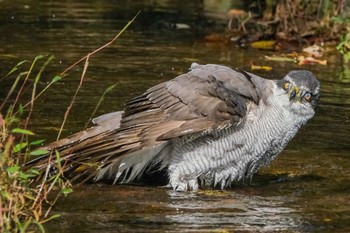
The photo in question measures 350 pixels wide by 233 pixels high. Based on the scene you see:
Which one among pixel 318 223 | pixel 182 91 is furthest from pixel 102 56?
pixel 318 223

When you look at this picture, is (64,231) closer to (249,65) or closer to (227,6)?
(249,65)

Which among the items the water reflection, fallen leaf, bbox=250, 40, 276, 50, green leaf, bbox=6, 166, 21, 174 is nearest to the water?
the water reflection

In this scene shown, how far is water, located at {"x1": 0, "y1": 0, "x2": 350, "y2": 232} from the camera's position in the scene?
7.36m

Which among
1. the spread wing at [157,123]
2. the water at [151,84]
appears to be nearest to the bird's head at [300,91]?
the spread wing at [157,123]

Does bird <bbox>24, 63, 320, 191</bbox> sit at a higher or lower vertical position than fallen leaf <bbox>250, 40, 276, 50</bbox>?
higher

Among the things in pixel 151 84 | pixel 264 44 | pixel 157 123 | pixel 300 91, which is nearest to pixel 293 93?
pixel 300 91

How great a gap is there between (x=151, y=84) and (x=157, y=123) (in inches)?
164

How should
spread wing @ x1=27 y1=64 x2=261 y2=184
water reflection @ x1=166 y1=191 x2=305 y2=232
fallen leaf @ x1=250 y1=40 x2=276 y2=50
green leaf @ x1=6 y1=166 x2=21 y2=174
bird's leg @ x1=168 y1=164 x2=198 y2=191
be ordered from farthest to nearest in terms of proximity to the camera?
fallen leaf @ x1=250 y1=40 x2=276 y2=50
bird's leg @ x1=168 y1=164 x2=198 y2=191
spread wing @ x1=27 y1=64 x2=261 y2=184
water reflection @ x1=166 y1=191 x2=305 y2=232
green leaf @ x1=6 y1=166 x2=21 y2=174

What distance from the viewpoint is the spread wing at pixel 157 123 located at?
7.99 m

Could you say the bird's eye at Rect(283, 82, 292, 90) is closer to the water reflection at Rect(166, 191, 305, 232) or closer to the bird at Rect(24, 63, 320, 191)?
the bird at Rect(24, 63, 320, 191)

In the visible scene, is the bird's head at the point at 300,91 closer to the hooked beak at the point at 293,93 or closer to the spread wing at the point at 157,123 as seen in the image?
the hooked beak at the point at 293,93

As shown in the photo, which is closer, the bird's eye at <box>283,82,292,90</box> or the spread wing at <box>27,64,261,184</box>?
the spread wing at <box>27,64,261,184</box>

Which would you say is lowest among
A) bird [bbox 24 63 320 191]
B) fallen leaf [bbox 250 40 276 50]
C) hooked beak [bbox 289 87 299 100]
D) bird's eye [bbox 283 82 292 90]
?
fallen leaf [bbox 250 40 276 50]

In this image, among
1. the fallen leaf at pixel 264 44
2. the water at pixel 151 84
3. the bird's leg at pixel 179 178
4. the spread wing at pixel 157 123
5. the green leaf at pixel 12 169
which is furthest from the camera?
the fallen leaf at pixel 264 44
